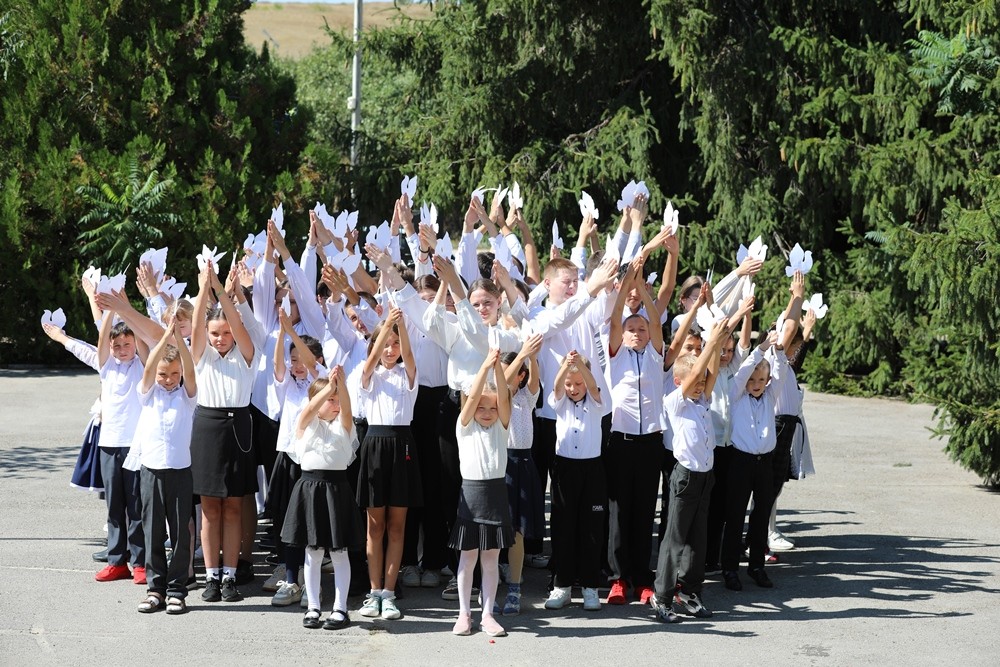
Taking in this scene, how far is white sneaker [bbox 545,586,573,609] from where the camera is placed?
741cm

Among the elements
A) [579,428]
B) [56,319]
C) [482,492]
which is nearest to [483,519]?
[482,492]

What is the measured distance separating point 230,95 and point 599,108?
19.2 ft

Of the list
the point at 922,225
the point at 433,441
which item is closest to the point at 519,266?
the point at 433,441

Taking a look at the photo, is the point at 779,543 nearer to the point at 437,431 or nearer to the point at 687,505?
the point at 687,505

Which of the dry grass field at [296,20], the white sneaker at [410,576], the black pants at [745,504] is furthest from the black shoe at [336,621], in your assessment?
the dry grass field at [296,20]

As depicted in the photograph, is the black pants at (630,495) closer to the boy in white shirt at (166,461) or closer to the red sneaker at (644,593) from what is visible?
the red sneaker at (644,593)

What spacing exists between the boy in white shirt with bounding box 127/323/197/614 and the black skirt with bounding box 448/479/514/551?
61.8 inches

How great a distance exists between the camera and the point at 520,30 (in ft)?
63.4

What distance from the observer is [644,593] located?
7.59 meters

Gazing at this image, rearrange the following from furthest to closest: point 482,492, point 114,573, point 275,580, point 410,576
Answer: point 410,576
point 114,573
point 275,580
point 482,492

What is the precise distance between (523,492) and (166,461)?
203 centimetres

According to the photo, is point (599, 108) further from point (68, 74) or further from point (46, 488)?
point (46, 488)

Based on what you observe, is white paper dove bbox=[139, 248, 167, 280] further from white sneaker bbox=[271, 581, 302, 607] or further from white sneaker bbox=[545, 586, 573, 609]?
white sneaker bbox=[545, 586, 573, 609]

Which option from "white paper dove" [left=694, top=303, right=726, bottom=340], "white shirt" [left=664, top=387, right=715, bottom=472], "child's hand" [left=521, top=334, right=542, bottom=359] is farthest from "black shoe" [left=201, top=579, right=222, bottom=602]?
"white paper dove" [left=694, top=303, right=726, bottom=340]
